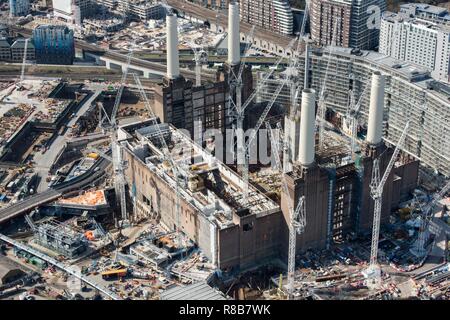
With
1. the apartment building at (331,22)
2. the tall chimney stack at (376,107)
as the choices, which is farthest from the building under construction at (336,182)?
the apartment building at (331,22)

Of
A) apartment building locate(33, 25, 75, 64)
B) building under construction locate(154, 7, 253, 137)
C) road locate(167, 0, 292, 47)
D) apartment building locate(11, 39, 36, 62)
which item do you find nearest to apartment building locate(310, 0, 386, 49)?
road locate(167, 0, 292, 47)

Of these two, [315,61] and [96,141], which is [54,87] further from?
[315,61]

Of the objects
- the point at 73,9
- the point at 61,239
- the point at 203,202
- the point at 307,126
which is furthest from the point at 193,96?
the point at 73,9

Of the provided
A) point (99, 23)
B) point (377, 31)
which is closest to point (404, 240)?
point (377, 31)

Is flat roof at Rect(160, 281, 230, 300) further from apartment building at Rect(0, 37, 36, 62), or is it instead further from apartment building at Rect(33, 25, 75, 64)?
apartment building at Rect(0, 37, 36, 62)
